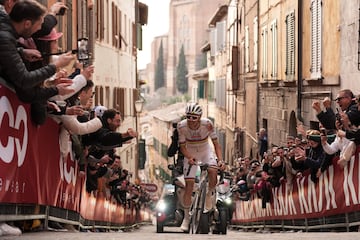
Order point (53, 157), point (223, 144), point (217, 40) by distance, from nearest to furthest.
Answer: point (53, 157) < point (223, 144) < point (217, 40)

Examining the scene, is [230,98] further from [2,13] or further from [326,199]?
[2,13]

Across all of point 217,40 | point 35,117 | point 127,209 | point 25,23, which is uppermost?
point 217,40

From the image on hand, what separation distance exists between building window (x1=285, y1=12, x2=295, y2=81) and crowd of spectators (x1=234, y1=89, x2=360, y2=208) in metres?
4.71

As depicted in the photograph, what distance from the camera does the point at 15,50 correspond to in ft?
26.2

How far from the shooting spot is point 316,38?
77.5ft

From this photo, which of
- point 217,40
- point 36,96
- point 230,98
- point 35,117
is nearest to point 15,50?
point 36,96

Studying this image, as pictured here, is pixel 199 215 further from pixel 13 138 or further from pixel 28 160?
pixel 13 138

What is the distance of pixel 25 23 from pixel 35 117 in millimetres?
1381

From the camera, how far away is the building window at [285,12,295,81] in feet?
90.1

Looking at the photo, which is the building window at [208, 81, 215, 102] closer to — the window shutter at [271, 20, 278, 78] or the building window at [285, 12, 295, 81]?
the window shutter at [271, 20, 278, 78]

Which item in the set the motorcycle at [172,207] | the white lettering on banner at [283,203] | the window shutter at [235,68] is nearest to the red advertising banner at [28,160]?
the motorcycle at [172,207]

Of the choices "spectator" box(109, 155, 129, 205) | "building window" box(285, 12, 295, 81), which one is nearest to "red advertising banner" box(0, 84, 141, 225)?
"spectator" box(109, 155, 129, 205)

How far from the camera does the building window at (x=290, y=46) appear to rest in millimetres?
27453

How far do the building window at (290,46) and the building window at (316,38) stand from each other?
2.89 metres
